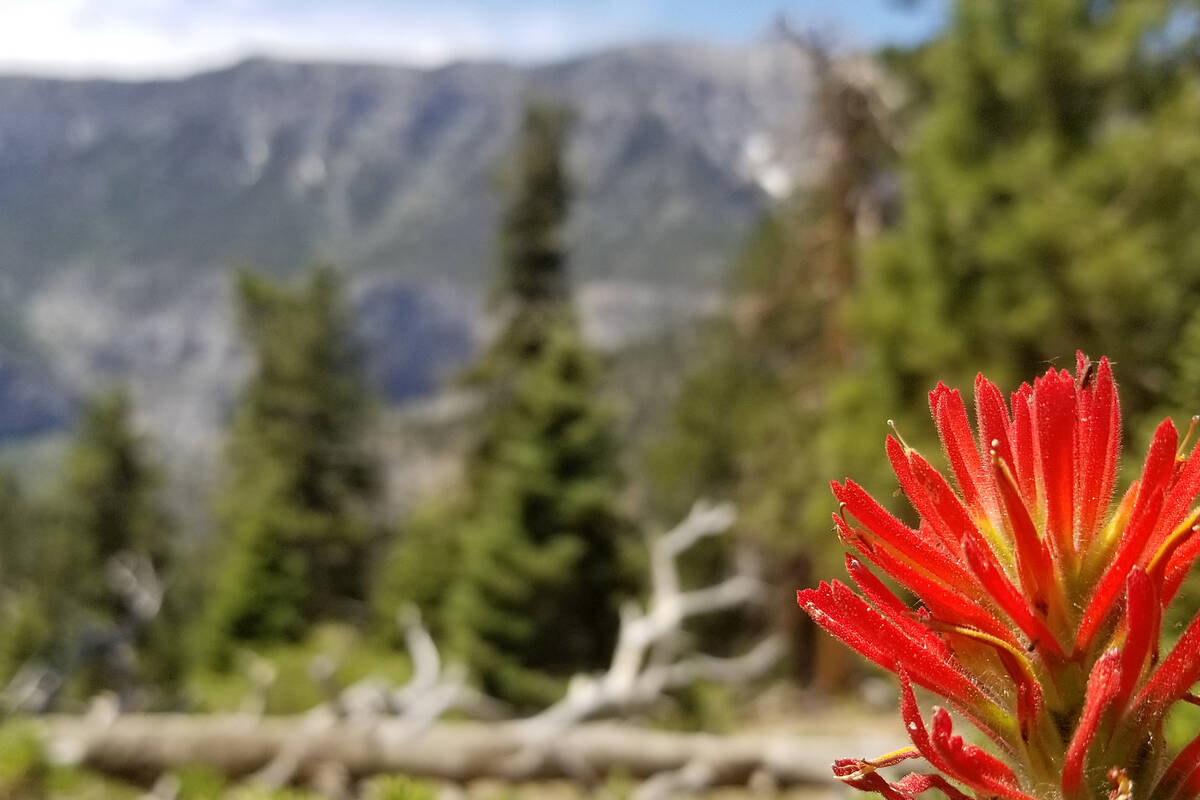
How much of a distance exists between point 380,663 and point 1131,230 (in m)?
12.5

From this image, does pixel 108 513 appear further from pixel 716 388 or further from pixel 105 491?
pixel 716 388

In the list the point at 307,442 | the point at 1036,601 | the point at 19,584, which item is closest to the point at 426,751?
the point at 1036,601

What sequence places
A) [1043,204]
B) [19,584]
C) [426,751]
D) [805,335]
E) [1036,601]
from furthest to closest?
1. [19,584]
2. [805,335]
3. [1043,204]
4. [426,751]
5. [1036,601]

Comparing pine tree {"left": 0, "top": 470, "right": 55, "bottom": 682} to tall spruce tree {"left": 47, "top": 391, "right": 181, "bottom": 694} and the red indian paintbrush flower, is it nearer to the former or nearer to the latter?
tall spruce tree {"left": 47, "top": 391, "right": 181, "bottom": 694}

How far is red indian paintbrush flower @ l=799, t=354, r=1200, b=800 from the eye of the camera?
0.87 metres

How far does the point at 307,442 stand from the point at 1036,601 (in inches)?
932

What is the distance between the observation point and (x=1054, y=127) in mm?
7762

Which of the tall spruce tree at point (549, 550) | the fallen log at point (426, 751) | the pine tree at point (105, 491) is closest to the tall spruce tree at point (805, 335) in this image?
the tall spruce tree at point (549, 550)

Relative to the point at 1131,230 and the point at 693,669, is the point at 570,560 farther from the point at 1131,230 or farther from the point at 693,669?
the point at 1131,230

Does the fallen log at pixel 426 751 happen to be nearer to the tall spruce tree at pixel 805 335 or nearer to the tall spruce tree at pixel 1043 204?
the tall spruce tree at pixel 1043 204

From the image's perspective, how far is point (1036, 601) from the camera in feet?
3.05

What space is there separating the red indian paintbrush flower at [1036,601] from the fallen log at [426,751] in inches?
201

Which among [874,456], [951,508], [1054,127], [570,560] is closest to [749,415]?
[570,560]

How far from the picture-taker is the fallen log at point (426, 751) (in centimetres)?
581
